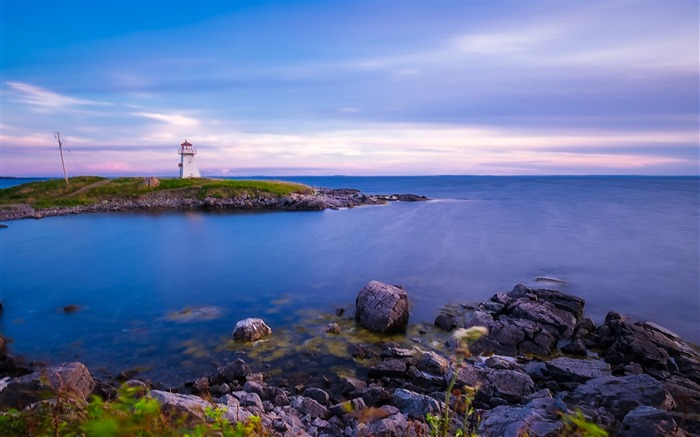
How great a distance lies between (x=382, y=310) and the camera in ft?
55.0

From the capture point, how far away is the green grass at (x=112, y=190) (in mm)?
63375

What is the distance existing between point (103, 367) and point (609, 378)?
15.6 metres

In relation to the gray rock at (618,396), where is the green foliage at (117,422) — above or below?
above

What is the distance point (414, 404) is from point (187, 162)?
82786 mm

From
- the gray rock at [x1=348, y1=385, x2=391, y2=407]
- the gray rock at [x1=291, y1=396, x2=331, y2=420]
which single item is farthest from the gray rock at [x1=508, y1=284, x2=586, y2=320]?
the gray rock at [x1=291, y1=396, x2=331, y2=420]

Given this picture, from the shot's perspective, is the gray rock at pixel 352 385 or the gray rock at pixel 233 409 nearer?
the gray rock at pixel 233 409

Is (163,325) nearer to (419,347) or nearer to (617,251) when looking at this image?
(419,347)

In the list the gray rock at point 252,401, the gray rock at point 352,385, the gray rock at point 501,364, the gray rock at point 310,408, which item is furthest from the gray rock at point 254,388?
the gray rock at point 501,364

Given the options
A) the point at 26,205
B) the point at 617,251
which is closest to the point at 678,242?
the point at 617,251

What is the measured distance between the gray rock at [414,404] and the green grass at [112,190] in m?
63.4

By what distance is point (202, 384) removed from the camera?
12.1 m

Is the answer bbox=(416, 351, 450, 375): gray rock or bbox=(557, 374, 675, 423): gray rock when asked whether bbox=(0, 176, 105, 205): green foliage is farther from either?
bbox=(557, 374, 675, 423): gray rock

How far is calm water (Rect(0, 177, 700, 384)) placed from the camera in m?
17.4

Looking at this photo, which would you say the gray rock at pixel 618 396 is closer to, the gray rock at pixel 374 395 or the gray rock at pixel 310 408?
the gray rock at pixel 374 395
